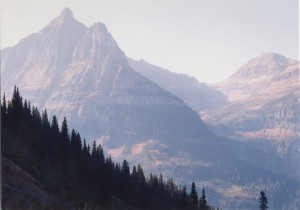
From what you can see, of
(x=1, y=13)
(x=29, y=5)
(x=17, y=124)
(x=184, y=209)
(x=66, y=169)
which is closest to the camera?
(x=1, y=13)

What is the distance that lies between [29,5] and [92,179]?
48864 millimetres

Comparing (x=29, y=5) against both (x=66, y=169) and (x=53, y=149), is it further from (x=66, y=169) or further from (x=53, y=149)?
(x=53, y=149)

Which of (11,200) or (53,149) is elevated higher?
(53,149)

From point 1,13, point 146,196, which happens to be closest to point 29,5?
point 1,13

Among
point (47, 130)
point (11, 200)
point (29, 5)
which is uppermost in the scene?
point (47, 130)

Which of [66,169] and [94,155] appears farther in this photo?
[94,155]

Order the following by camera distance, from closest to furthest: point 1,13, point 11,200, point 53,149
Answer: point 11,200 < point 1,13 < point 53,149

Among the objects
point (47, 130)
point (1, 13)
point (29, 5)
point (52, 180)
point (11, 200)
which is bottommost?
point (11, 200)

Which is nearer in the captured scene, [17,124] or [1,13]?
[1,13]

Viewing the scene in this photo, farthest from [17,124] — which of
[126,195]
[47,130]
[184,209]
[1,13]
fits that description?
[1,13]

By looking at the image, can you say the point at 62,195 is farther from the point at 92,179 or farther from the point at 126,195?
the point at 126,195

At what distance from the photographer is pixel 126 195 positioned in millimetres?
89500

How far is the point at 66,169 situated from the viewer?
64.0 m

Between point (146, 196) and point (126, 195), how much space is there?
13.6 metres
